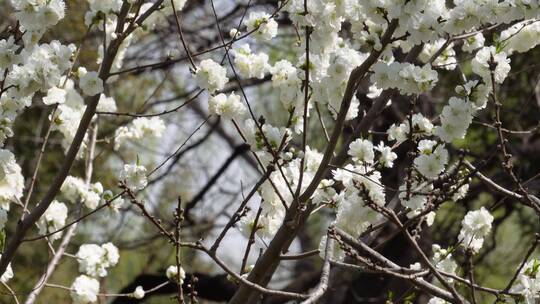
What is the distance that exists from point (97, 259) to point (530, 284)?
6.36 ft

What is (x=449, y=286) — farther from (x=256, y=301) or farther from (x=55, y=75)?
(x=55, y=75)

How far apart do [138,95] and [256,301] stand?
5.68 m

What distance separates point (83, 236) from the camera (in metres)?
8.32

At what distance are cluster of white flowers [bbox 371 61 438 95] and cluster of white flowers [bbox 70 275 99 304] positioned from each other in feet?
5.60

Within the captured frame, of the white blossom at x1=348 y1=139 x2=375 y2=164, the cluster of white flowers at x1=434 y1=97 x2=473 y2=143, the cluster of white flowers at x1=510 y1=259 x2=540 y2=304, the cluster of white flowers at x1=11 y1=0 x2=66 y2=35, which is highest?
the cluster of white flowers at x1=11 y1=0 x2=66 y2=35

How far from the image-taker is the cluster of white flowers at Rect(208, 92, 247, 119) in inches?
114

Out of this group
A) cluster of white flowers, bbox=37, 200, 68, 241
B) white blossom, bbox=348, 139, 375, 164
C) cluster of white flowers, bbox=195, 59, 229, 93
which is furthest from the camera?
cluster of white flowers, bbox=37, 200, 68, 241

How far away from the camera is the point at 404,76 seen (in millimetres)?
2555

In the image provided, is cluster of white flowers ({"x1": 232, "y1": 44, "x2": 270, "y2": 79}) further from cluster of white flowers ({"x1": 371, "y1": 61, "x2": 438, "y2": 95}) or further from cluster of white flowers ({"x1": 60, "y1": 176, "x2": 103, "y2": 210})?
cluster of white flowers ({"x1": 60, "y1": 176, "x2": 103, "y2": 210})

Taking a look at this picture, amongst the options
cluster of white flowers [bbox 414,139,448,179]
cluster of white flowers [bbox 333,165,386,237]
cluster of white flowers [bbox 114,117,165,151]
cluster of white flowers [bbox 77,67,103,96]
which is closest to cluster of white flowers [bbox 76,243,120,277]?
cluster of white flowers [bbox 114,117,165,151]

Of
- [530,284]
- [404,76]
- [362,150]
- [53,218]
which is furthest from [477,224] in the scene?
[53,218]

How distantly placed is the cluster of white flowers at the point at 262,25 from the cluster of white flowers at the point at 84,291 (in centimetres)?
137

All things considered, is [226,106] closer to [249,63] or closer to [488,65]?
[249,63]

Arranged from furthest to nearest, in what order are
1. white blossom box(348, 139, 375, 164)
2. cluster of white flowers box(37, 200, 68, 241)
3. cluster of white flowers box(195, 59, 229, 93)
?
cluster of white flowers box(37, 200, 68, 241) → cluster of white flowers box(195, 59, 229, 93) → white blossom box(348, 139, 375, 164)
